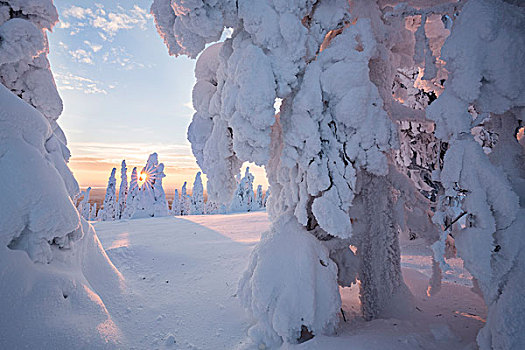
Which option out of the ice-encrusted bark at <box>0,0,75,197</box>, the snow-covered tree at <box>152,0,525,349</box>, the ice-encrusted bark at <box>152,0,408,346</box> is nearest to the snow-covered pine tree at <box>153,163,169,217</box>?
the ice-encrusted bark at <box>0,0,75,197</box>

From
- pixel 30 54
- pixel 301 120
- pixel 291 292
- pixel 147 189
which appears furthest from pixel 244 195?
pixel 291 292

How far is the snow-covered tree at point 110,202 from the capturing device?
2875 cm

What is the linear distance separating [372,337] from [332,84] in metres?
3.38

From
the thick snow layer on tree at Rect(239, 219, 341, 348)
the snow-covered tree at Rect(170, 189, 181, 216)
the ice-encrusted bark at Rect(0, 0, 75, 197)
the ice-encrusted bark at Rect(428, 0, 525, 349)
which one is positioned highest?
the ice-encrusted bark at Rect(0, 0, 75, 197)

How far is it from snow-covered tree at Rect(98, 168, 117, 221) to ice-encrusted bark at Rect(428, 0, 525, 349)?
3313 centimetres

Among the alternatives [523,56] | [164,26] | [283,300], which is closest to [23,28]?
[164,26]

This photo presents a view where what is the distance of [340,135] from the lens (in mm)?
3492

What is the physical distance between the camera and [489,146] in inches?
322

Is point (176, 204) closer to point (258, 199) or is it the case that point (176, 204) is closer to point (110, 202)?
point (110, 202)

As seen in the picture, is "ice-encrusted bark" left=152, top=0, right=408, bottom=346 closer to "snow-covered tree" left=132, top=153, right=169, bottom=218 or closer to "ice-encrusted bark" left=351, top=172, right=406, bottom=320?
"ice-encrusted bark" left=351, top=172, right=406, bottom=320

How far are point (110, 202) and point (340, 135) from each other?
32658 mm

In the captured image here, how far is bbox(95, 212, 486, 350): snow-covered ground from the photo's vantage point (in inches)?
118

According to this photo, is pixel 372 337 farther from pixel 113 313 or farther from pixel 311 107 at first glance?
pixel 113 313

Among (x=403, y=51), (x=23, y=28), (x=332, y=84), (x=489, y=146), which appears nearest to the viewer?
(x=332, y=84)
